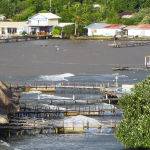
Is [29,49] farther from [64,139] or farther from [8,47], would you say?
[64,139]

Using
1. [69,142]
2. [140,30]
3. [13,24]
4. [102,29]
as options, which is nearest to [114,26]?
[102,29]

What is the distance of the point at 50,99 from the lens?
165 feet

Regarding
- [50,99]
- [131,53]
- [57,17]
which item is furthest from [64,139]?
[57,17]

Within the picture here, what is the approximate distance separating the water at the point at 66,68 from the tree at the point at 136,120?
320 centimetres

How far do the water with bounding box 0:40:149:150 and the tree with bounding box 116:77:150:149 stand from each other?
320 cm

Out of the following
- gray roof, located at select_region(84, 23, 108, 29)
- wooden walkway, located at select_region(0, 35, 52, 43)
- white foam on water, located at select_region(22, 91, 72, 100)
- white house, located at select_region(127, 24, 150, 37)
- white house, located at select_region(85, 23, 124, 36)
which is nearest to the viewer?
white foam on water, located at select_region(22, 91, 72, 100)

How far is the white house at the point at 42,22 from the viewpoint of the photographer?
109m

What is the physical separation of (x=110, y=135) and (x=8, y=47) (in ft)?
181

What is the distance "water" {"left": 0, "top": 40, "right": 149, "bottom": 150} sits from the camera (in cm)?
3909

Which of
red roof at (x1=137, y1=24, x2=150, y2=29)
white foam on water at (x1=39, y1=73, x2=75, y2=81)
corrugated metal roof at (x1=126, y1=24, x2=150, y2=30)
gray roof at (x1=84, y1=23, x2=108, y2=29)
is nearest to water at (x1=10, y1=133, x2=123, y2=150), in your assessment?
white foam on water at (x1=39, y1=73, x2=75, y2=81)

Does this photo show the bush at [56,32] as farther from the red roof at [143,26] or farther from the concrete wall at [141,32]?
the red roof at [143,26]

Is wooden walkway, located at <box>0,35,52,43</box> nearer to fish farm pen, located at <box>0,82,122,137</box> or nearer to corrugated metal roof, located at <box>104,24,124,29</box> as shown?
corrugated metal roof, located at <box>104,24,124,29</box>

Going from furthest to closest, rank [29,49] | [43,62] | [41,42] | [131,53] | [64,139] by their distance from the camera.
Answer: [41,42] → [29,49] → [131,53] → [43,62] → [64,139]

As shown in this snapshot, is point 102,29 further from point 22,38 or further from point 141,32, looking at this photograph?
point 22,38
